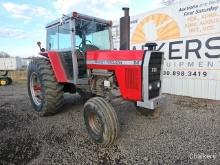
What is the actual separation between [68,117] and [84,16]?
269cm

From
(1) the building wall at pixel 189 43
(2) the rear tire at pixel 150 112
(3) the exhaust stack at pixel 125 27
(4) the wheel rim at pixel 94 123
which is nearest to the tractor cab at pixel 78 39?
(3) the exhaust stack at pixel 125 27

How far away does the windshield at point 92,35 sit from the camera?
614 cm

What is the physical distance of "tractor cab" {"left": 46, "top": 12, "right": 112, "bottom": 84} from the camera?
234 inches

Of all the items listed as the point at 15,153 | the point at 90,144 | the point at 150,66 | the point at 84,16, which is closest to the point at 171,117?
the point at 150,66

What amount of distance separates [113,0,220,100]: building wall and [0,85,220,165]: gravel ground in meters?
2.00

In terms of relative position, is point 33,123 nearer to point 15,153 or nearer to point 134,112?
point 15,153

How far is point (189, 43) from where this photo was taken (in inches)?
374

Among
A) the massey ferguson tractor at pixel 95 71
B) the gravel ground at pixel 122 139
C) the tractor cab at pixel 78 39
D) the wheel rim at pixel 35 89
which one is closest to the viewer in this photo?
the gravel ground at pixel 122 139

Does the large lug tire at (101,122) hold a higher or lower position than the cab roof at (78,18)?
lower

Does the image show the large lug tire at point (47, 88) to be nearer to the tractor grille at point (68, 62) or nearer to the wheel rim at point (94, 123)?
the tractor grille at point (68, 62)

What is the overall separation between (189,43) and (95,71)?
17.2ft

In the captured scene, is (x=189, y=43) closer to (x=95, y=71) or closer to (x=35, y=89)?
(x=95, y=71)

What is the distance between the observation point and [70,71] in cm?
618

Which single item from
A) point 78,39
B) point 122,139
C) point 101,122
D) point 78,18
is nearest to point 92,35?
point 78,39
